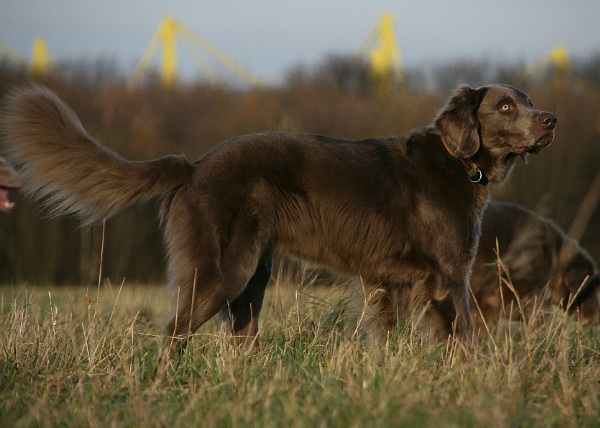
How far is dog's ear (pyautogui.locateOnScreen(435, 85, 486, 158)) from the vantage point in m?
5.07

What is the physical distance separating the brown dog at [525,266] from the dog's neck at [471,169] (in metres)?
1.85

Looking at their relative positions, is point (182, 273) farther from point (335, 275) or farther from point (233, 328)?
point (335, 275)

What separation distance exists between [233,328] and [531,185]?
10668 millimetres

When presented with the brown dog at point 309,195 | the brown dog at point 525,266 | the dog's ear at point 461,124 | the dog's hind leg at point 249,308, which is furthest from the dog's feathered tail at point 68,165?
the brown dog at point 525,266

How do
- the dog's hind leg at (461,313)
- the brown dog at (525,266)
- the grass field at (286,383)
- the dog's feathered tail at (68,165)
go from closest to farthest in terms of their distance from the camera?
the grass field at (286,383)
the dog's feathered tail at (68,165)
the dog's hind leg at (461,313)
the brown dog at (525,266)

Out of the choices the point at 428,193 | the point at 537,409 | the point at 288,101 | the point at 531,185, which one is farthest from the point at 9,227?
the point at 537,409

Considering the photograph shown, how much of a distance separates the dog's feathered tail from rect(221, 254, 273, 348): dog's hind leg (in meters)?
0.90

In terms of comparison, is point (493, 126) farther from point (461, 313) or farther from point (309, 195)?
point (309, 195)

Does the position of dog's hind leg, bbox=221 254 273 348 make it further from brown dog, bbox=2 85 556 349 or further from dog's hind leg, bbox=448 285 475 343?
dog's hind leg, bbox=448 285 475 343

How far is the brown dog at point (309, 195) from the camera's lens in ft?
14.5


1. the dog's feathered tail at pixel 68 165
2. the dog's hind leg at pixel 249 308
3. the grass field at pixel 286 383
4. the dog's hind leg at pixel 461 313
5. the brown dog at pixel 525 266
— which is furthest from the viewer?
the brown dog at pixel 525 266

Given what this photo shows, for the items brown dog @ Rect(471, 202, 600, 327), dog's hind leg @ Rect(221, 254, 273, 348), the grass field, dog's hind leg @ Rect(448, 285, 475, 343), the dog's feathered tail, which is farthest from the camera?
brown dog @ Rect(471, 202, 600, 327)

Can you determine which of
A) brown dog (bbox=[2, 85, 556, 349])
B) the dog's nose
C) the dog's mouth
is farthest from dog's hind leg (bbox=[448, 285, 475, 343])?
the dog's nose

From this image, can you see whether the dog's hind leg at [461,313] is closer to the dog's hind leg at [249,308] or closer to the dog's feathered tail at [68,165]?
the dog's hind leg at [249,308]
